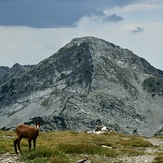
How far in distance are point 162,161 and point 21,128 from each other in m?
10.3

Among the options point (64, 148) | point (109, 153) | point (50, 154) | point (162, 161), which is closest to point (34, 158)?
point (50, 154)

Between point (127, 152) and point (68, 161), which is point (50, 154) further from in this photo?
point (127, 152)

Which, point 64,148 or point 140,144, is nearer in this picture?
point 64,148

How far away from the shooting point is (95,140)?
140ft

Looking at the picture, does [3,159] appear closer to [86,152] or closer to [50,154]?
[50,154]

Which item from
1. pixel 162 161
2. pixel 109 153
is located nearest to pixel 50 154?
pixel 109 153

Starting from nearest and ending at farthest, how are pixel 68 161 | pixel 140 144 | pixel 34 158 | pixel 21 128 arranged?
pixel 68 161 → pixel 34 158 → pixel 21 128 → pixel 140 144

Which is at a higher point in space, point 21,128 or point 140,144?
point 21,128

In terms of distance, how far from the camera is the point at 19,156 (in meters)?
25.3

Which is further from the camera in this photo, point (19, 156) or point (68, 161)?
point (19, 156)

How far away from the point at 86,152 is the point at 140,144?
13774 mm

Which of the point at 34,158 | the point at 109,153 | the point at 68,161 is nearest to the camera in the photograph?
the point at 68,161

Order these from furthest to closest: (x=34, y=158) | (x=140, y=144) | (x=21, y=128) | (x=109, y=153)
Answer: (x=140, y=144), (x=109, y=153), (x=21, y=128), (x=34, y=158)

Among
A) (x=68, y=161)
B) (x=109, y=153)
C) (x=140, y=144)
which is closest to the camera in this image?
(x=68, y=161)
